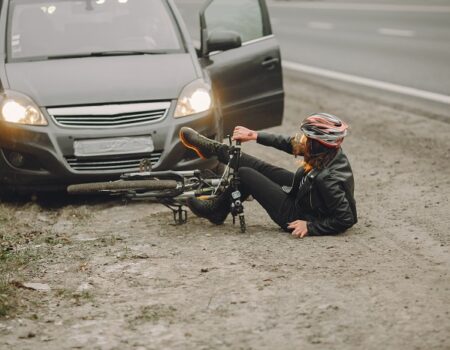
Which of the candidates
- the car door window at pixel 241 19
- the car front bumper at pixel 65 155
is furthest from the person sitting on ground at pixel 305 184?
the car door window at pixel 241 19

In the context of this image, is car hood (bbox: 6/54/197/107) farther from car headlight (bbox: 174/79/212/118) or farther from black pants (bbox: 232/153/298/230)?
black pants (bbox: 232/153/298/230)

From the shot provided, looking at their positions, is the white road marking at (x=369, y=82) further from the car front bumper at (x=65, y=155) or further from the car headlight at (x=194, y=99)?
the car front bumper at (x=65, y=155)

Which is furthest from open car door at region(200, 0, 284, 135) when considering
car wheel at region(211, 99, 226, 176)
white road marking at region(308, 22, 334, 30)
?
white road marking at region(308, 22, 334, 30)

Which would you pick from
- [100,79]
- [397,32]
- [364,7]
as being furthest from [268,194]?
[364,7]

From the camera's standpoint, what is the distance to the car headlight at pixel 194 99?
8.53 meters

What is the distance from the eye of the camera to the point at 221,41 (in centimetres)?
941

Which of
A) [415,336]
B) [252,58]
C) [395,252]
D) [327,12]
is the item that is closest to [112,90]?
[252,58]

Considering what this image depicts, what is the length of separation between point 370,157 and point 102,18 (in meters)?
3.12

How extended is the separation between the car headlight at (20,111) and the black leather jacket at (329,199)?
2354 millimetres

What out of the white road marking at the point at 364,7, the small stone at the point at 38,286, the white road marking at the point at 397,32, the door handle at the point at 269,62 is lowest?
the white road marking at the point at 364,7

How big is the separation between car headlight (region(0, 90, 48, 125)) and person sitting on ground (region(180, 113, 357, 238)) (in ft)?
4.38

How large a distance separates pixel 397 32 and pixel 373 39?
125cm

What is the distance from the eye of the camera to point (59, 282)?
6223 mm

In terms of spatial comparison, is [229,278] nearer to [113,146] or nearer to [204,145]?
[204,145]
